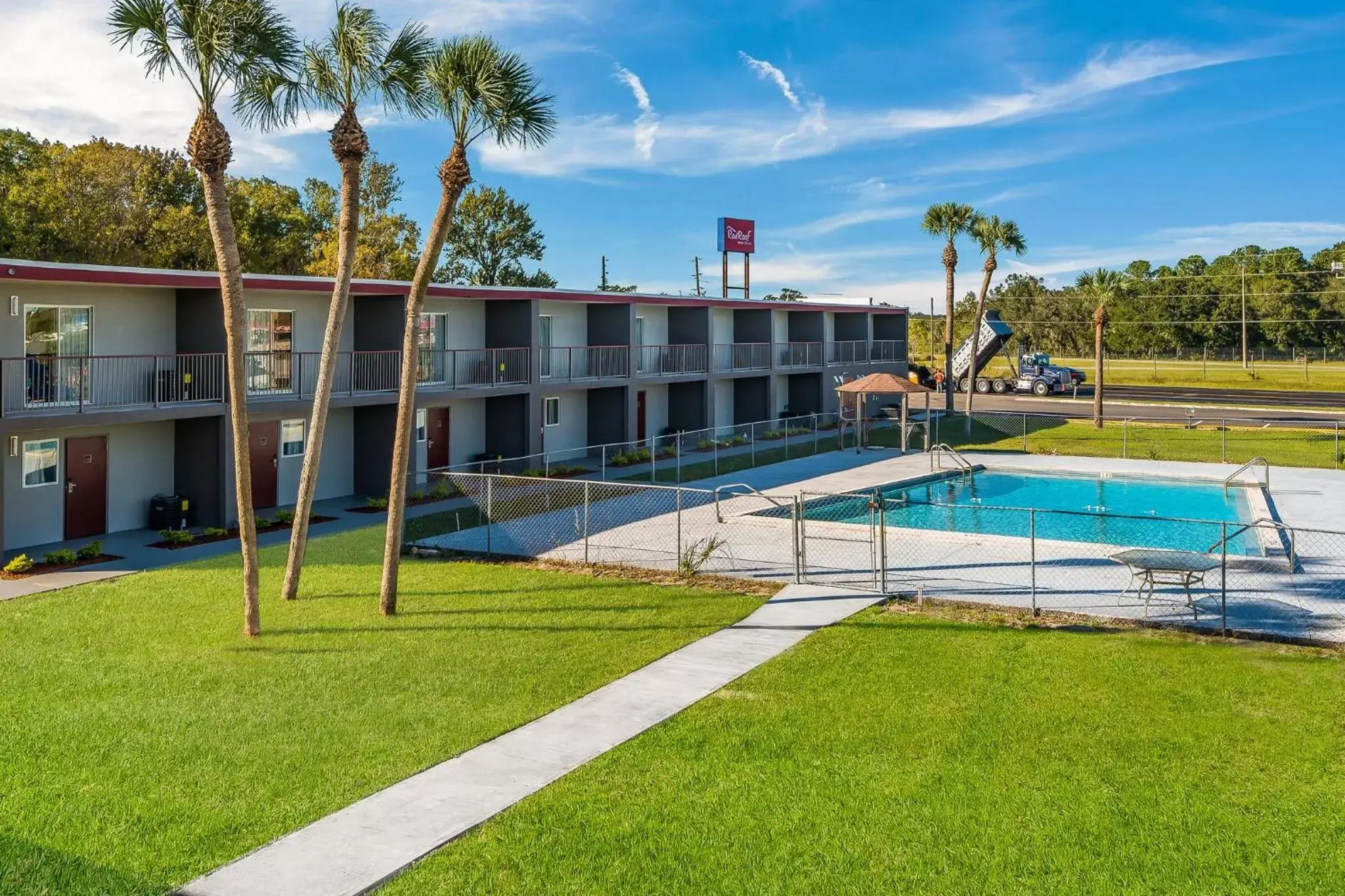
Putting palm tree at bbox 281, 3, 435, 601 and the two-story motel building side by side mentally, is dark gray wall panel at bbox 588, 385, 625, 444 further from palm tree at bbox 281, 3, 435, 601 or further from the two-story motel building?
palm tree at bbox 281, 3, 435, 601

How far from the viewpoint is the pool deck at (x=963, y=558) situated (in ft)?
51.2

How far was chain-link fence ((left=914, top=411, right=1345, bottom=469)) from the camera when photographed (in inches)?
1374

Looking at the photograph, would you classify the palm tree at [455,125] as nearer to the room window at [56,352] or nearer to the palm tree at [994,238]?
the room window at [56,352]

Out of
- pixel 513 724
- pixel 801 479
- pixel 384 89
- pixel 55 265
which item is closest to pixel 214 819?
pixel 513 724

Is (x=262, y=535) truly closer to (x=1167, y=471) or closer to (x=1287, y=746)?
(x=1287, y=746)

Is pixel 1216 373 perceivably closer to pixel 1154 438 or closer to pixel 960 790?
pixel 1154 438

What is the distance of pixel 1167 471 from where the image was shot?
102 feet

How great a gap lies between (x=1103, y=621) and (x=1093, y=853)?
7.29m

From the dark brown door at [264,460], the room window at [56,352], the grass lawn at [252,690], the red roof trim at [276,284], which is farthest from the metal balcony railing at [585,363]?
the grass lawn at [252,690]

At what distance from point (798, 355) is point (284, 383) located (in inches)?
996

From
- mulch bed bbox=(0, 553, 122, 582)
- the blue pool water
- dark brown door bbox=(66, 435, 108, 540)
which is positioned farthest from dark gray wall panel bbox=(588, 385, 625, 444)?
mulch bed bbox=(0, 553, 122, 582)

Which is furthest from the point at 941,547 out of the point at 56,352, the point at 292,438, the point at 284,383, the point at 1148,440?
the point at 1148,440

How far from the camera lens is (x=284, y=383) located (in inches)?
1014

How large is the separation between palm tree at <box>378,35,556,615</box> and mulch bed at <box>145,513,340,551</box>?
5355 mm
